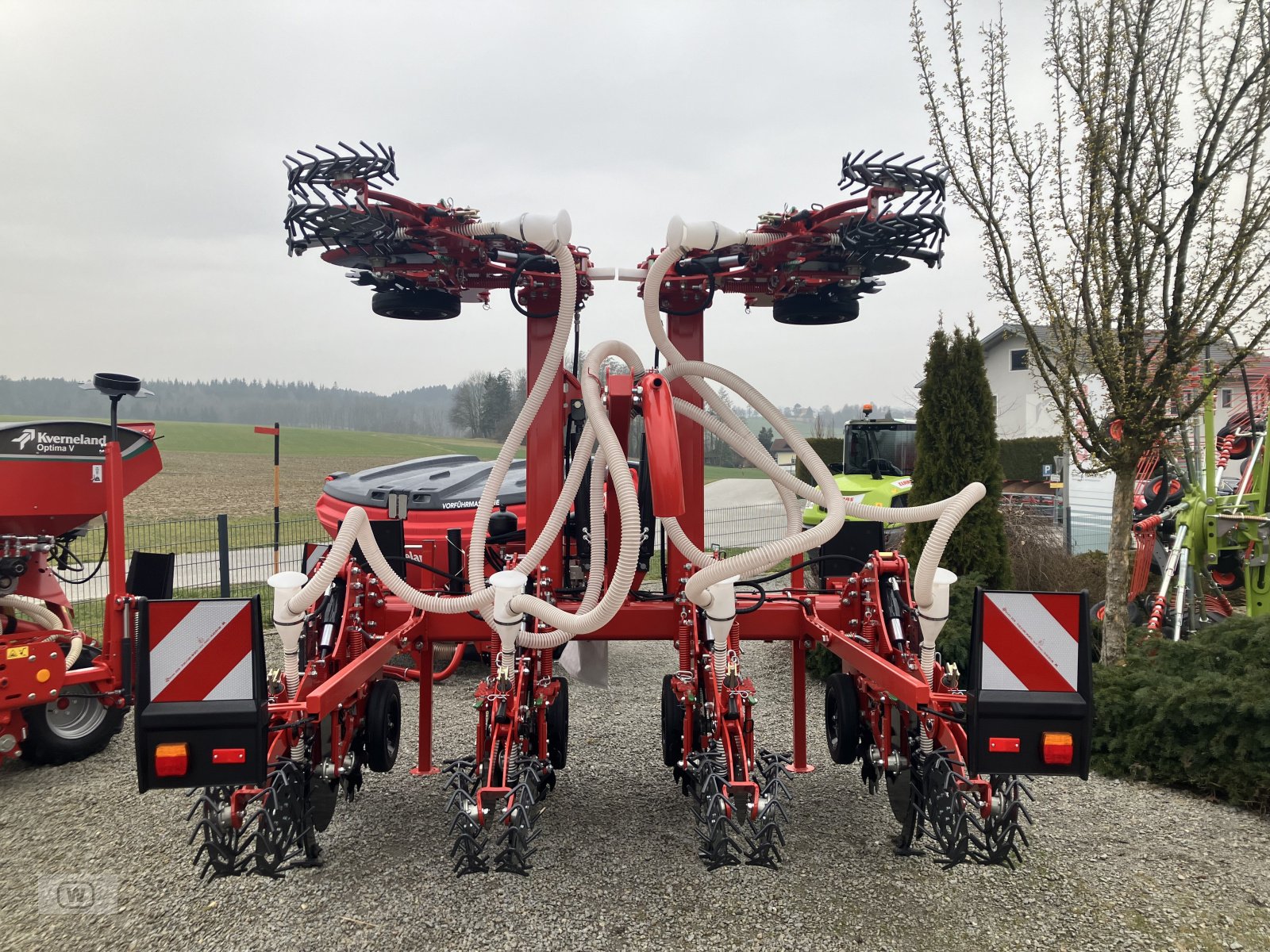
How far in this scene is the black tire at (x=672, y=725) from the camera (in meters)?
3.68

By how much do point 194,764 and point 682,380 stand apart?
2.45 meters

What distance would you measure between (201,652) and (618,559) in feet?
4.61

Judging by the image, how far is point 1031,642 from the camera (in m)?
2.89

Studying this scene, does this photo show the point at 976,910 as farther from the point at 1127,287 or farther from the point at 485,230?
the point at 1127,287

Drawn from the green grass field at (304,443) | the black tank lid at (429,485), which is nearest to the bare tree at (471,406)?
the green grass field at (304,443)

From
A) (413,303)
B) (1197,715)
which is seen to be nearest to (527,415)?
(413,303)

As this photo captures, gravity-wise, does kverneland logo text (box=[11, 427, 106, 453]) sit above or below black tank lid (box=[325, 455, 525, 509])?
above

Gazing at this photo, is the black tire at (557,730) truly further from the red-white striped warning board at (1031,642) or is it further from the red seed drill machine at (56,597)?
the red seed drill machine at (56,597)

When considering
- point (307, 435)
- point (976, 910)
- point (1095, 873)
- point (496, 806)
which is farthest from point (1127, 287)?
point (307, 435)

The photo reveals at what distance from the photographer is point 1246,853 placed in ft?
12.1

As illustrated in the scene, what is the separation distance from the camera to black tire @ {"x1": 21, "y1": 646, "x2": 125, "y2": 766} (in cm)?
468

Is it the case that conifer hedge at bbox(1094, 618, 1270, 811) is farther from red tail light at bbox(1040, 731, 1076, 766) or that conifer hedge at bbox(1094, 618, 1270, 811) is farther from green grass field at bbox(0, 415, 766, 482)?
green grass field at bbox(0, 415, 766, 482)

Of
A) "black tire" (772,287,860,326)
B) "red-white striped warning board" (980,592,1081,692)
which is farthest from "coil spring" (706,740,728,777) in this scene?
"black tire" (772,287,860,326)

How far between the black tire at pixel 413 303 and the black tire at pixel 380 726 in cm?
170
